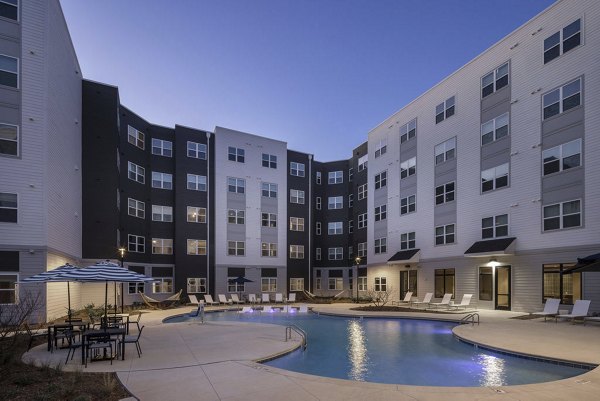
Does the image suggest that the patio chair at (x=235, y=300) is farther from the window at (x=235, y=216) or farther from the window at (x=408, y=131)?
the window at (x=408, y=131)

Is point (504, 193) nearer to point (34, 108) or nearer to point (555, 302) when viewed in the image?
point (555, 302)

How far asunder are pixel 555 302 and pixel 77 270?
65.3 feet

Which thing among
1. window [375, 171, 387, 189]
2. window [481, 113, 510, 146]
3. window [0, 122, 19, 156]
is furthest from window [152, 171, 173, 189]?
window [481, 113, 510, 146]

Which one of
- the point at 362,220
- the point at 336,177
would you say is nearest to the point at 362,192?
the point at 362,220

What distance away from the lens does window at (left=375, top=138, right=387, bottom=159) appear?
119 ft

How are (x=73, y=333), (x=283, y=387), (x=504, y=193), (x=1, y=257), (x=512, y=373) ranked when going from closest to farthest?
(x=283, y=387) < (x=512, y=373) < (x=73, y=333) < (x=1, y=257) < (x=504, y=193)

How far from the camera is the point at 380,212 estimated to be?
36.6 m

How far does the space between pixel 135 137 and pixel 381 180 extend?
21.4m

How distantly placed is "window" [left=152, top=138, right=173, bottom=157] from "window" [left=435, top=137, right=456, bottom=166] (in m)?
22.0

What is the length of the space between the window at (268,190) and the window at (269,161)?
1.84 m

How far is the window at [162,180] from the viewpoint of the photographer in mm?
33919

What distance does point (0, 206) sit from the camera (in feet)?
59.0

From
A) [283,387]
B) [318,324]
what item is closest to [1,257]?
[318,324]

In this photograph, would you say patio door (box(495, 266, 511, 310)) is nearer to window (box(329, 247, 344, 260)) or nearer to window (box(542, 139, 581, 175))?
window (box(542, 139, 581, 175))
